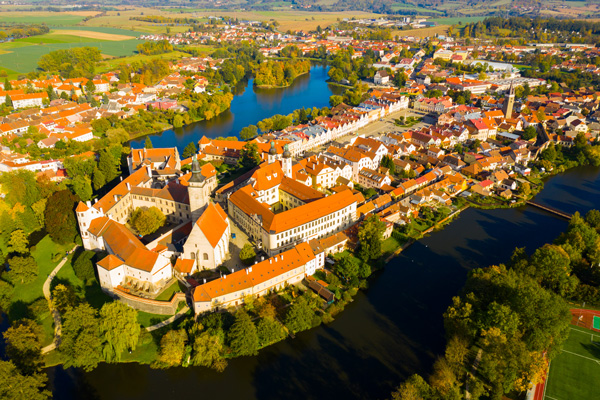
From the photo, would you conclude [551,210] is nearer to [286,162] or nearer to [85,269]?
[286,162]

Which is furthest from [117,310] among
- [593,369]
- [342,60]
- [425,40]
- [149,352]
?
[425,40]

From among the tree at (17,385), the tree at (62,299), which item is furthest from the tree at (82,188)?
the tree at (17,385)

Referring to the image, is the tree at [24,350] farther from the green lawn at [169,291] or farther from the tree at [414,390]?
the tree at [414,390]

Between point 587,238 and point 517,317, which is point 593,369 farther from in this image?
point 587,238

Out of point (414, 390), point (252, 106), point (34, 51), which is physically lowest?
point (414, 390)

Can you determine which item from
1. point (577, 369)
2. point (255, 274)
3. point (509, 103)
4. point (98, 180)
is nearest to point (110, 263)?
point (255, 274)
